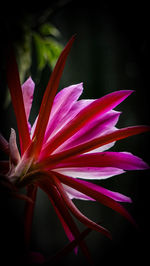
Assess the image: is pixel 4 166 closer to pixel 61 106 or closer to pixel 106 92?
pixel 61 106

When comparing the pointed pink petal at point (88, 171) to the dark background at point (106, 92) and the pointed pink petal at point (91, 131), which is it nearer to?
the pointed pink petal at point (91, 131)

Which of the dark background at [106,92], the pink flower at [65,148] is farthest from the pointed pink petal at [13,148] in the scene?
the dark background at [106,92]

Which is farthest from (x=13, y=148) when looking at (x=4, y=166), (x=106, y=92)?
(x=106, y=92)

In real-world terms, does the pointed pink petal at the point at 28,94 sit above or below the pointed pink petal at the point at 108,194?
above

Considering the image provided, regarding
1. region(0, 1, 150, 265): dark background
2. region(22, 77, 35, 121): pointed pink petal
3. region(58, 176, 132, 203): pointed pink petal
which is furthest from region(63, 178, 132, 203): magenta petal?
region(0, 1, 150, 265): dark background

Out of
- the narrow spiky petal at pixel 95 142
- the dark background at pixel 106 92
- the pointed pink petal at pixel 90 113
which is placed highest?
the pointed pink petal at pixel 90 113

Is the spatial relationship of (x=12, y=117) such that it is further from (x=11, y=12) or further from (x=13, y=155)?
(x=13, y=155)
